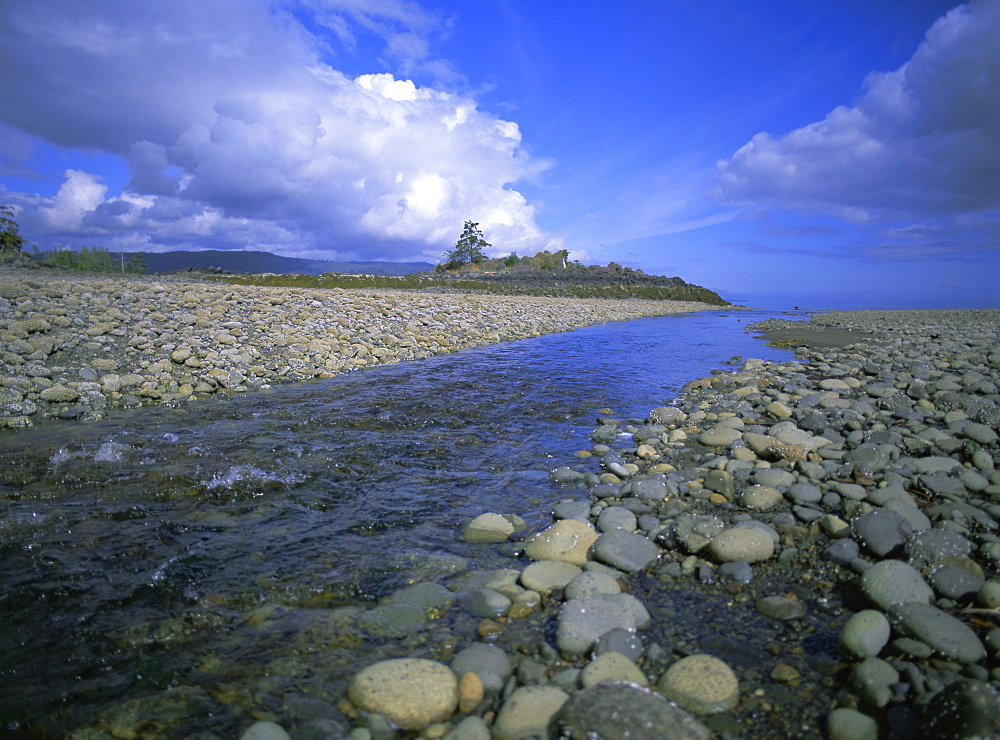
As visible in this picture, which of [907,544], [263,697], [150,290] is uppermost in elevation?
[150,290]

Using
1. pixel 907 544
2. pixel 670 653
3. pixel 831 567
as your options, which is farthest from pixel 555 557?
pixel 907 544

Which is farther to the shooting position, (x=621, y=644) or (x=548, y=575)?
(x=548, y=575)

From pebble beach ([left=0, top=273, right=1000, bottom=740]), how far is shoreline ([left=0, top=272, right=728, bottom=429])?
5.1 inches

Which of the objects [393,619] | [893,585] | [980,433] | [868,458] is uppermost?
[980,433]

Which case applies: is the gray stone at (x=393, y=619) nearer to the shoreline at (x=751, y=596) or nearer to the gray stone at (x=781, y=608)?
the shoreline at (x=751, y=596)

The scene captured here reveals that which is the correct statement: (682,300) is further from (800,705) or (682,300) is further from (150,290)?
(800,705)

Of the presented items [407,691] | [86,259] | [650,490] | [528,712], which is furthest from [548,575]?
[86,259]

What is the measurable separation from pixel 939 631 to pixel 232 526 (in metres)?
5.16

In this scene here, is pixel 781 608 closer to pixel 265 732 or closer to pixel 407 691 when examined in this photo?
pixel 407 691

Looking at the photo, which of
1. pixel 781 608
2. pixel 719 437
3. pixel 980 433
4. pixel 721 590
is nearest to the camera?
pixel 781 608

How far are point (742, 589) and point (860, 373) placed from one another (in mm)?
9782

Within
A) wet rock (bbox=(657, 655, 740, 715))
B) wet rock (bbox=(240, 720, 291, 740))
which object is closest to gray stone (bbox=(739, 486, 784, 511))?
wet rock (bbox=(657, 655, 740, 715))

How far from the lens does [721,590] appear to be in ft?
10.9

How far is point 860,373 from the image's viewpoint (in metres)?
10.5
